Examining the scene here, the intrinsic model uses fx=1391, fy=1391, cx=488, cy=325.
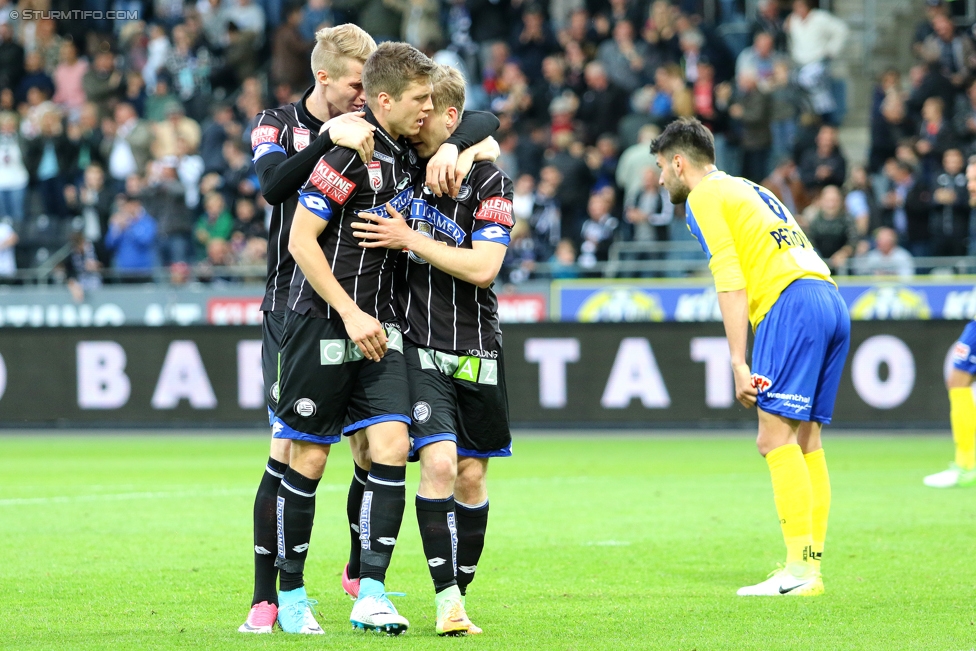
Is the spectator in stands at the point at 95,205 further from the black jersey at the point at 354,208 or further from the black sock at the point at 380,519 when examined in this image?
the black sock at the point at 380,519

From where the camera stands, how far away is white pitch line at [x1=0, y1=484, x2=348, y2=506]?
10664mm

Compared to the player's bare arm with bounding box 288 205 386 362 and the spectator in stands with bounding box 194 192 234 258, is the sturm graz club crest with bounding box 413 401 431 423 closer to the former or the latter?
the player's bare arm with bounding box 288 205 386 362

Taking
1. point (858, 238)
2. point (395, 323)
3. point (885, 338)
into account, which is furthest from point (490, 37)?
point (395, 323)

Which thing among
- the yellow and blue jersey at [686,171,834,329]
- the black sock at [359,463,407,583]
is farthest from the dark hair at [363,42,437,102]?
the yellow and blue jersey at [686,171,834,329]

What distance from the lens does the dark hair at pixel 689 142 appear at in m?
6.87

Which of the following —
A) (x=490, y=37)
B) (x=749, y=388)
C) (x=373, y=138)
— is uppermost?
(x=490, y=37)

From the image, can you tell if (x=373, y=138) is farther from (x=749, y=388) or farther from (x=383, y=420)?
(x=749, y=388)

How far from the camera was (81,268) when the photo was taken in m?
19.8

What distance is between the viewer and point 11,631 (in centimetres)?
552

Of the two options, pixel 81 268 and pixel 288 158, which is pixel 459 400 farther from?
pixel 81 268

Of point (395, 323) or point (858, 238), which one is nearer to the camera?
point (395, 323)

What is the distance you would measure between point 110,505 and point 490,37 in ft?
45.3

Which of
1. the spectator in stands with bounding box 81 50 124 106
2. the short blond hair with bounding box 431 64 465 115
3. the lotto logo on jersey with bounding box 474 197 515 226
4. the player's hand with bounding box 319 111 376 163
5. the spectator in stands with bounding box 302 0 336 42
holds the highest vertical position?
the spectator in stands with bounding box 302 0 336 42

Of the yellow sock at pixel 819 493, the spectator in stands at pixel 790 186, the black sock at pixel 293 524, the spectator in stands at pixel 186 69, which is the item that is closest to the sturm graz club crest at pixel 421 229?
the black sock at pixel 293 524
